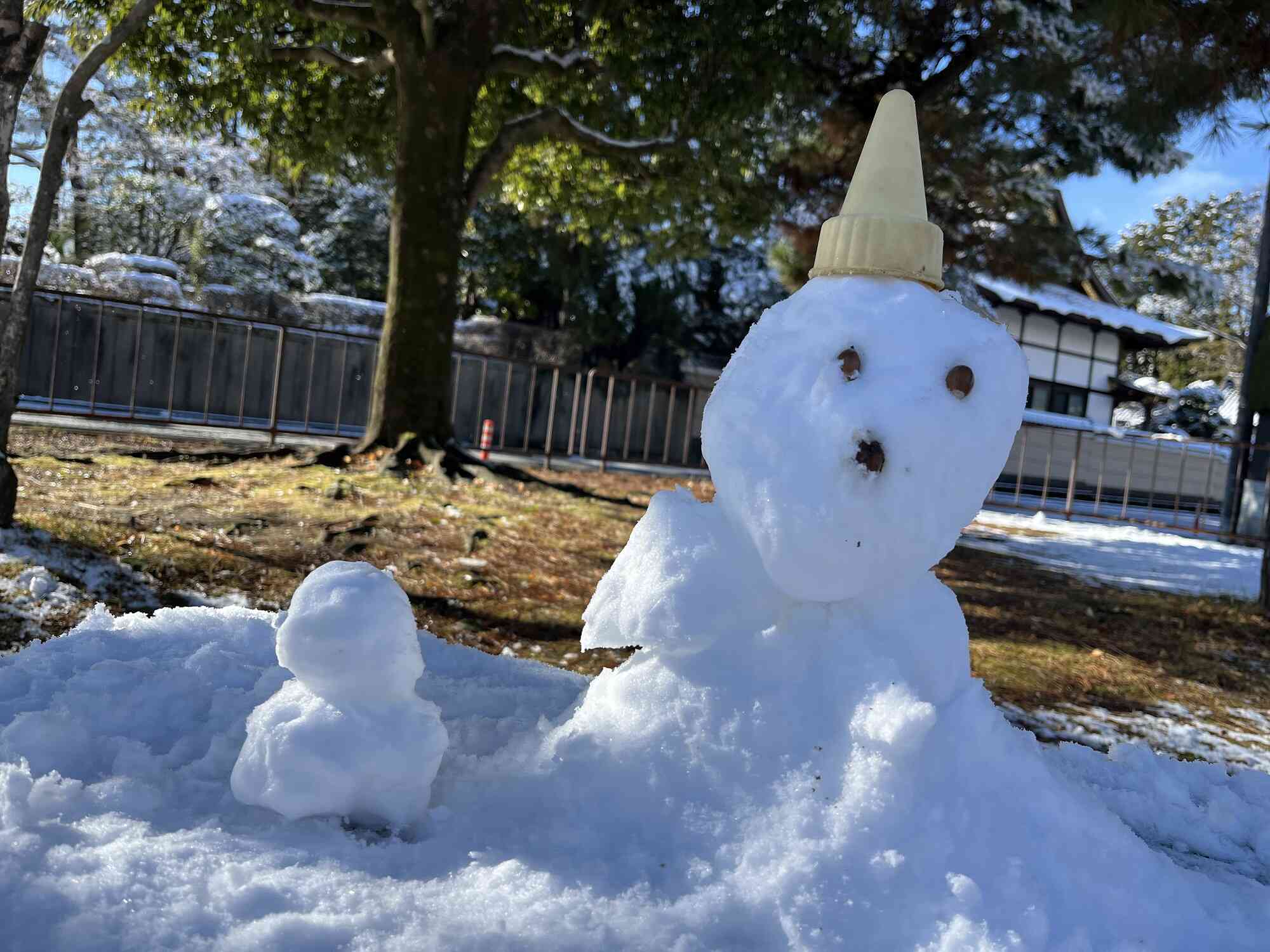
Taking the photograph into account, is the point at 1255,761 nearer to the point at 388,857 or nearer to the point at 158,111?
the point at 388,857

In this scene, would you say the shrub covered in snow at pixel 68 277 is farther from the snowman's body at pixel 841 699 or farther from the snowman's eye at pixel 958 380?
the snowman's eye at pixel 958 380

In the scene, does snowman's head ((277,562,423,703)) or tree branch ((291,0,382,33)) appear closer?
snowman's head ((277,562,423,703))

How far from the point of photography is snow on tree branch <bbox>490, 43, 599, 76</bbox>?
30.3 feet

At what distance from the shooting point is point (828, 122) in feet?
35.9

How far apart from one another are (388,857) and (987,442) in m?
1.38

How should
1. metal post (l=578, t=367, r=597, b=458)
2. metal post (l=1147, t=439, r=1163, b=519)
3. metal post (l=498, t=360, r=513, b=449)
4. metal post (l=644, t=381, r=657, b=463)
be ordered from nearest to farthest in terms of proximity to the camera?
metal post (l=644, t=381, r=657, b=463), metal post (l=498, t=360, r=513, b=449), metal post (l=578, t=367, r=597, b=458), metal post (l=1147, t=439, r=1163, b=519)

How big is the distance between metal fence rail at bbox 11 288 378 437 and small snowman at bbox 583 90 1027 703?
1302cm

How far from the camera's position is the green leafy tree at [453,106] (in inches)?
339

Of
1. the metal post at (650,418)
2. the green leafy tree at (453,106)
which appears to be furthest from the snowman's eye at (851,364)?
the metal post at (650,418)

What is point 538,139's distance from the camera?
33.8 ft

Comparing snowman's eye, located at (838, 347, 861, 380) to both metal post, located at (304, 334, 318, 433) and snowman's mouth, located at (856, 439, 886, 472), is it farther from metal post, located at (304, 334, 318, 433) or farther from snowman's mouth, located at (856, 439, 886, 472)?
metal post, located at (304, 334, 318, 433)

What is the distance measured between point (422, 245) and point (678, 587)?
298 inches

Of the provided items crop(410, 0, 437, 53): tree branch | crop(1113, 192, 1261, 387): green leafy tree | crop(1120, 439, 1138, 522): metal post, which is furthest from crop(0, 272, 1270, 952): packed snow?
crop(1113, 192, 1261, 387): green leafy tree

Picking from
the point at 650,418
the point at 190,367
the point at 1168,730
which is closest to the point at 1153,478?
the point at 650,418
